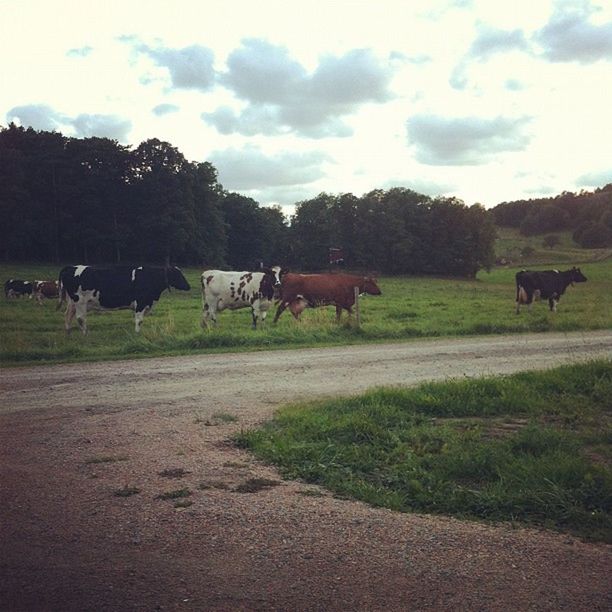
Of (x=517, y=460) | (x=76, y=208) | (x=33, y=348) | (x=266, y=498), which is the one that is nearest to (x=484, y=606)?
(x=266, y=498)

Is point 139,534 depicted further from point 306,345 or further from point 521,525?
point 306,345

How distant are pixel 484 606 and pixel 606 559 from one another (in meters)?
1.29

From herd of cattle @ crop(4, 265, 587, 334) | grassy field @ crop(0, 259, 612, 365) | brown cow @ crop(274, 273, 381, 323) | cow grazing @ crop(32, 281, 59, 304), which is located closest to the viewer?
grassy field @ crop(0, 259, 612, 365)

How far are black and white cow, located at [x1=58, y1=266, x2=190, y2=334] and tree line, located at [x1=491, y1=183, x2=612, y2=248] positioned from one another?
227 ft

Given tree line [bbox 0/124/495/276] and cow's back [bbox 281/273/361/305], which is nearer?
cow's back [bbox 281/273/361/305]

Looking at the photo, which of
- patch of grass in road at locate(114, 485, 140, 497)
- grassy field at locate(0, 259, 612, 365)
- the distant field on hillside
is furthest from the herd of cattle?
the distant field on hillside

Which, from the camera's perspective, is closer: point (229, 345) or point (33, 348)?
point (33, 348)

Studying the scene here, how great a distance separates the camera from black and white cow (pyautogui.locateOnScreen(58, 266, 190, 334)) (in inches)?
800

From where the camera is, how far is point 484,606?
11.9ft

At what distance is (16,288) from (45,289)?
281cm

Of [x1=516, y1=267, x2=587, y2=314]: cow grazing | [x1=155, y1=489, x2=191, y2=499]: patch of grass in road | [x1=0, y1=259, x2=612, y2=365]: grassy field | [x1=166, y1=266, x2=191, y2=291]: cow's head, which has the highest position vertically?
[x1=166, y1=266, x2=191, y2=291]: cow's head

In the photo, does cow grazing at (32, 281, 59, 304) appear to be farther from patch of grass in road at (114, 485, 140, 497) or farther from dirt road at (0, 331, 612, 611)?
patch of grass in road at (114, 485, 140, 497)

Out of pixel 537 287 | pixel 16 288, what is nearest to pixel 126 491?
pixel 537 287

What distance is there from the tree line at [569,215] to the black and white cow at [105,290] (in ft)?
227
